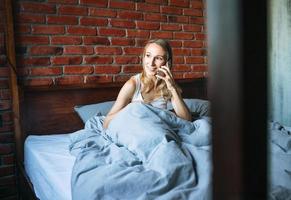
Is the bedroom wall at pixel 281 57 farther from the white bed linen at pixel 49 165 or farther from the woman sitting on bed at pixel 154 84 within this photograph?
the white bed linen at pixel 49 165

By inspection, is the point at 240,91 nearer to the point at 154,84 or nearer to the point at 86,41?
the point at 154,84

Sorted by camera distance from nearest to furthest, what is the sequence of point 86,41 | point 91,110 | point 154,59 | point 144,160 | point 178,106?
point 144,160 → point 178,106 → point 154,59 → point 91,110 → point 86,41

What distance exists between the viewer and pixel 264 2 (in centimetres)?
33

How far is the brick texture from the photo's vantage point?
1979 mm

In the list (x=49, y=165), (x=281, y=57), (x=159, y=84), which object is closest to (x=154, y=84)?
(x=159, y=84)

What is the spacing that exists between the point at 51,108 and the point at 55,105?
0.10ft

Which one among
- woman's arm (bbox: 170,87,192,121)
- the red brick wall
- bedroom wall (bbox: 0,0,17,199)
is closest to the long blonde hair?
Answer: woman's arm (bbox: 170,87,192,121)

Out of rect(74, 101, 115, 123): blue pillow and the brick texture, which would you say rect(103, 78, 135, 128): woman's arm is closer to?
rect(74, 101, 115, 123): blue pillow

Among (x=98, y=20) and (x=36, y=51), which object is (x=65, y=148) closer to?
(x=36, y=51)

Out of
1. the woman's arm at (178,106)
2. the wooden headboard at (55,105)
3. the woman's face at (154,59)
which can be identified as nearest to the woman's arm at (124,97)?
the woman's face at (154,59)

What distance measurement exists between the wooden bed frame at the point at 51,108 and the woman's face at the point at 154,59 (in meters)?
0.43

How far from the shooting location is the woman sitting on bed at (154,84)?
71.3 inches

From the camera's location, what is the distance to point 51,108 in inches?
80.7

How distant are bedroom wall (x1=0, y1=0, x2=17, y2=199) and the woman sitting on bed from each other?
0.66 metres
